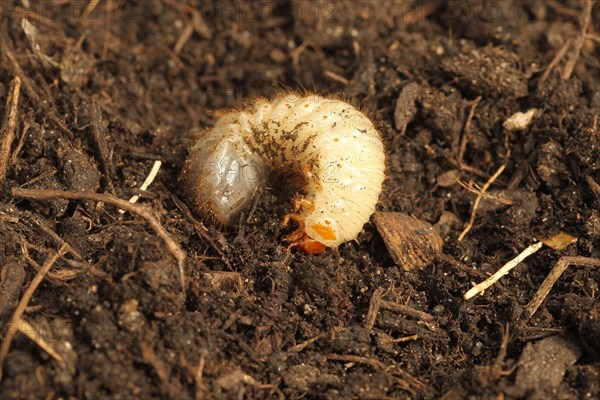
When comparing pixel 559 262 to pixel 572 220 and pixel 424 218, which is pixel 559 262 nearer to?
pixel 572 220

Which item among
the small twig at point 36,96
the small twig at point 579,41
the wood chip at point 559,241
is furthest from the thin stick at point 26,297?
the small twig at point 579,41

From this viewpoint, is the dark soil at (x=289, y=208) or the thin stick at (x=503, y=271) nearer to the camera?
the dark soil at (x=289, y=208)

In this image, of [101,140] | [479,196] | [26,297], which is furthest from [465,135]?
[26,297]

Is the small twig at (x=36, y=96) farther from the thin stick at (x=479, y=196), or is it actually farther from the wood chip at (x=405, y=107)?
the thin stick at (x=479, y=196)

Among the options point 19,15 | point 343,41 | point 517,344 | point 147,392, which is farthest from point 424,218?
point 19,15

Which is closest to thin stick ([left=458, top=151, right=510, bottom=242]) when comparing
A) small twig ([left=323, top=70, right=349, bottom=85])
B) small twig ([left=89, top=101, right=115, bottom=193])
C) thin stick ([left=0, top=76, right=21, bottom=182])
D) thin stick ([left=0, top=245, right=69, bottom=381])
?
small twig ([left=323, top=70, right=349, bottom=85])

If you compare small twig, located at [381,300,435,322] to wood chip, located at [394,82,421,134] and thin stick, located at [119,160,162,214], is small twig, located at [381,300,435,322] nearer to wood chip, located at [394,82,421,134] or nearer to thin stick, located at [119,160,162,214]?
wood chip, located at [394,82,421,134]

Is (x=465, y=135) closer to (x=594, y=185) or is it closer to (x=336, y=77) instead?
(x=594, y=185)
